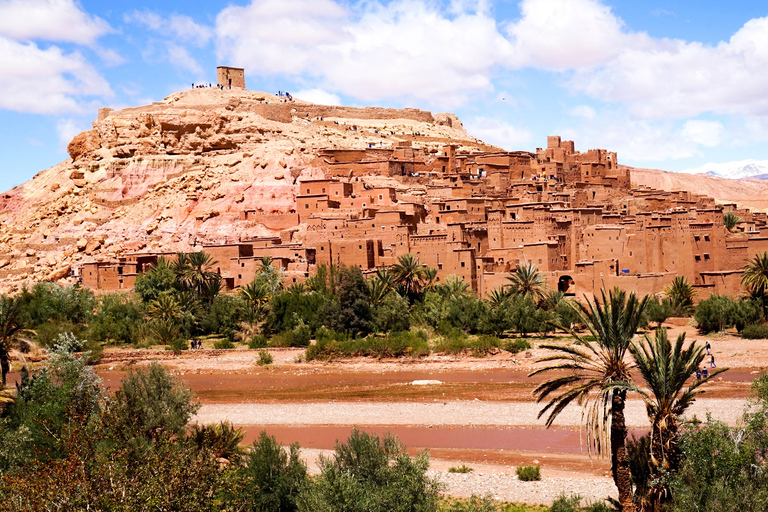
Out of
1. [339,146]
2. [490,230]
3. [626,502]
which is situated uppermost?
[339,146]

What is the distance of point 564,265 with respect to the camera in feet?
121

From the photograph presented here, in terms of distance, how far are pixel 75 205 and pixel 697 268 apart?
38245 mm

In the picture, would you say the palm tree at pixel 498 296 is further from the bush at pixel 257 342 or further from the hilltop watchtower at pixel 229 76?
the hilltop watchtower at pixel 229 76

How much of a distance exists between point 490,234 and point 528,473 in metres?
22.7

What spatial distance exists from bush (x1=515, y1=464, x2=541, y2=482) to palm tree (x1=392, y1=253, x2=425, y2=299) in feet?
65.3

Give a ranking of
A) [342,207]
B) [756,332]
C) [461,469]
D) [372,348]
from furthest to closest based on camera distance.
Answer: [342,207] < [372,348] < [756,332] < [461,469]

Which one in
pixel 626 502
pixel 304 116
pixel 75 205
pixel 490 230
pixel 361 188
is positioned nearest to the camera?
pixel 626 502

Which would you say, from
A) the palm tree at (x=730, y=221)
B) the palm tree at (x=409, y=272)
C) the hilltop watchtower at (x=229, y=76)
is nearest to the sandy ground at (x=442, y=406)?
the palm tree at (x=409, y=272)

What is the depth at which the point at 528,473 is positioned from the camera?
16.6 metres

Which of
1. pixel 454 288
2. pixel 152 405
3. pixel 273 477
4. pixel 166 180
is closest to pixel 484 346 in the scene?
pixel 454 288

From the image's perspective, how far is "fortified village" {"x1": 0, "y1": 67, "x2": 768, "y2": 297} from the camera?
35.8m

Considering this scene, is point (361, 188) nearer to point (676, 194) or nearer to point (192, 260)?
point (192, 260)

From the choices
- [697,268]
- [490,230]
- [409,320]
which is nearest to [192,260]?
[409,320]

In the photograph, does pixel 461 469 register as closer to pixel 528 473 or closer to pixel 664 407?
pixel 528 473
